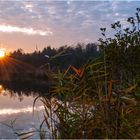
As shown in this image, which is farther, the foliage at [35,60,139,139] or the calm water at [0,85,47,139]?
the calm water at [0,85,47,139]

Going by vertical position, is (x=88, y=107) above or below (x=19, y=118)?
above

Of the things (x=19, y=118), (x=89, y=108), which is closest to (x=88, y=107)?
(x=89, y=108)

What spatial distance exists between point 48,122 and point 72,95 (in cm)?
38

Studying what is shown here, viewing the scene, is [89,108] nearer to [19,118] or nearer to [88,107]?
[88,107]

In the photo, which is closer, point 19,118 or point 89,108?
point 89,108

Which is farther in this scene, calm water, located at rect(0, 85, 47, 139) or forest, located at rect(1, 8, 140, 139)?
calm water, located at rect(0, 85, 47, 139)

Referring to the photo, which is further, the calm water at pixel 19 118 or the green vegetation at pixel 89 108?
the calm water at pixel 19 118

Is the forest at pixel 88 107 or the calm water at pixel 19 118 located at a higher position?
the forest at pixel 88 107

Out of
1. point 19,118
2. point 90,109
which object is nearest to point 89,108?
point 90,109

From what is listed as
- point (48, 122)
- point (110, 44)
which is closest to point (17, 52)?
point (110, 44)

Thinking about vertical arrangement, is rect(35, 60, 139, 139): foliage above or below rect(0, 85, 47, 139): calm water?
above

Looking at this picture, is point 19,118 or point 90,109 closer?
point 90,109

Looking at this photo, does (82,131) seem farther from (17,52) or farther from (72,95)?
(17,52)

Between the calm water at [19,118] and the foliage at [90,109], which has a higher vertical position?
the foliage at [90,109]
